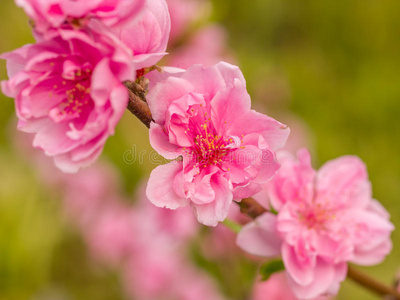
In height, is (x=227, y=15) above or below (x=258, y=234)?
below

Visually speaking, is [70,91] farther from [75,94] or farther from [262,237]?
[262,237]

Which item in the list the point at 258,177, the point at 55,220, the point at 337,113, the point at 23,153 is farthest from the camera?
the point at 337,113

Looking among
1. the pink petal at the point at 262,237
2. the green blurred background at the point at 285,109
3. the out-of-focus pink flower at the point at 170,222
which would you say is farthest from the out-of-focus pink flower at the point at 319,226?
the green blurred background at the point at 285,109

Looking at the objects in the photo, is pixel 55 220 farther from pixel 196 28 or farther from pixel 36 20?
pixel 36 20

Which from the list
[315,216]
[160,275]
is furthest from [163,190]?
[160,275]

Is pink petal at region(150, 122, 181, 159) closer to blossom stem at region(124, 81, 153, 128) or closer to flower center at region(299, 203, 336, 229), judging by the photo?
blossom stem at region(124, 81, 153, 128)

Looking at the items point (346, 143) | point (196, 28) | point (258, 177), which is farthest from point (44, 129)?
point (346, 143)

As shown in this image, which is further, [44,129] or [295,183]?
[295,183]

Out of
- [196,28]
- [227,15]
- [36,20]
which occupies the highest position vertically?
[36,20]
